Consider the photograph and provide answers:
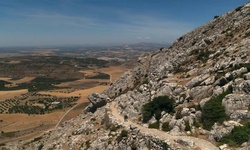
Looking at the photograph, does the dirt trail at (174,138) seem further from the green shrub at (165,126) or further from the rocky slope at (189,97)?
the green shrub at (165,126)

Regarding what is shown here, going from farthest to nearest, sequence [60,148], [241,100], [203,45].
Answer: [203,45], [60,148], [241,100]

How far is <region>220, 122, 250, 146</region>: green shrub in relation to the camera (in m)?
31.9

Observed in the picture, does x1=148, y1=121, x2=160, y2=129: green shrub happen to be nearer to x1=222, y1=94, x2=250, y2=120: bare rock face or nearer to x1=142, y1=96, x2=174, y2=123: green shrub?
x1=142, y1=96, x2=174, y2=123: green shrub

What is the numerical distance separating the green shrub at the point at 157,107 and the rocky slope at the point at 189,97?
2.64ft

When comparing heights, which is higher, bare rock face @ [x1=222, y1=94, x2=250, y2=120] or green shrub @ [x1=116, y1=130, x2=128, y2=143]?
bare rock face @ [x1=222, y1=94, x2=250, y2=120]

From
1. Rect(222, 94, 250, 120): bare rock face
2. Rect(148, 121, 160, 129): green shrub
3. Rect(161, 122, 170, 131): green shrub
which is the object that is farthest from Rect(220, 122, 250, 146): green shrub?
Rect(148, 121, 160, 129): green shrub

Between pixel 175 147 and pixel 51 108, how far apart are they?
134m

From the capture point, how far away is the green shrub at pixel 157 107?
155 ft

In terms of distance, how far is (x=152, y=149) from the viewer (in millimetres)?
37812

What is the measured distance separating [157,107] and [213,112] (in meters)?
12.4

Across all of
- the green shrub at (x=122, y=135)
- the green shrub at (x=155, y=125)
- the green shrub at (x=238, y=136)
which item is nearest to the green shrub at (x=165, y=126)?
the green shrub at (x=155, y=125)

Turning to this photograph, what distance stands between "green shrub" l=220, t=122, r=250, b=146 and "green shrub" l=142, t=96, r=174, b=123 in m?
14.3

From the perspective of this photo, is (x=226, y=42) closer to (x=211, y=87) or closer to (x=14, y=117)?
(x=211, y=87)

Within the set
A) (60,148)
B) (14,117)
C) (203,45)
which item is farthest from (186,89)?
(14,117)
